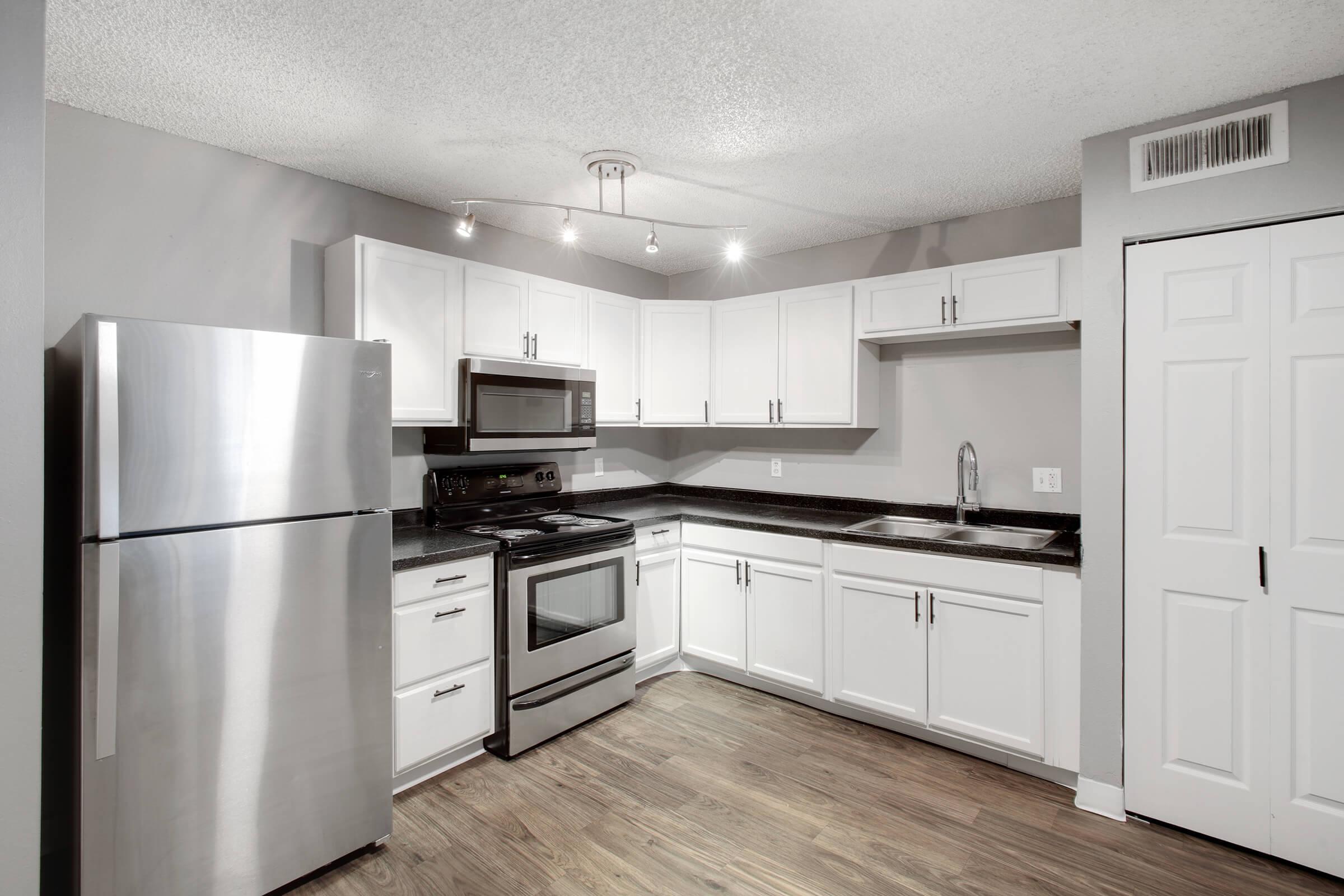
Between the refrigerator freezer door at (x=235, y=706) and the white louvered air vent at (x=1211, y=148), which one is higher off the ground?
the white louvered air vent at (x=1211, y=148)

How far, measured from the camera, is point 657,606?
363cm

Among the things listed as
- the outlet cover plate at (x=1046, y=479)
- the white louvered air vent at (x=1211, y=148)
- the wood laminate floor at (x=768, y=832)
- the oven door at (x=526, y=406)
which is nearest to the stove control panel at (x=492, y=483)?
the oven door at (x=526, y=406)

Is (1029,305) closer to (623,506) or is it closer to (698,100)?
(698,100)

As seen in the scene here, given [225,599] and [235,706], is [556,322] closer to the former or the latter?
[225,599]

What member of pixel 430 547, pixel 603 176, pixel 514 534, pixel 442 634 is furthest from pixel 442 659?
pixel 603 176

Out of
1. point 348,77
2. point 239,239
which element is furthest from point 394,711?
point 348,77

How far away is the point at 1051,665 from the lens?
8.53ft

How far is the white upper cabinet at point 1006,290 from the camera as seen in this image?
9.37ft

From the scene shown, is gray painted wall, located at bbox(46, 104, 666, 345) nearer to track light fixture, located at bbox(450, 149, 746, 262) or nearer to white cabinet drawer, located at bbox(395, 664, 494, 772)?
track light fixture, located at bbox(450, 149, 746, 262)

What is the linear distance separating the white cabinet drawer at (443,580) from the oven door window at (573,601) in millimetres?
209

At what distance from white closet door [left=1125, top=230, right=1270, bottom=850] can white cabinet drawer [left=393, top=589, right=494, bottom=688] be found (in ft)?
8.18

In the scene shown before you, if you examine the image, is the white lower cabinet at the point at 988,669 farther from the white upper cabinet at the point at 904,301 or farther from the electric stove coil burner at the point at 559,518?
the electric stove coil burner at the point at 559,518

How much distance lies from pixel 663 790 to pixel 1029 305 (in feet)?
8.48

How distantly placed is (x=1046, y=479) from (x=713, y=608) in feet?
5.90
